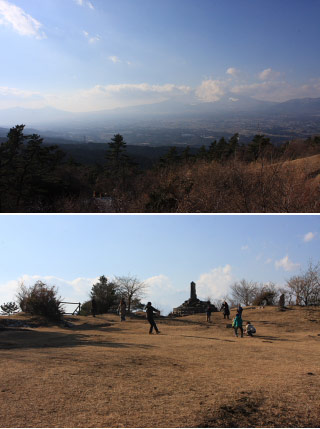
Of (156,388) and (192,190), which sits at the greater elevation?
(192,190)

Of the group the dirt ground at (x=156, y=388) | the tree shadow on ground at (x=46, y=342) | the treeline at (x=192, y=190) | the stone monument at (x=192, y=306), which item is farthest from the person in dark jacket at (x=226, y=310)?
the dirt ground at (x=156, y=388)

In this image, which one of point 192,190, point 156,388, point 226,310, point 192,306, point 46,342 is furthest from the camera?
point 192,306

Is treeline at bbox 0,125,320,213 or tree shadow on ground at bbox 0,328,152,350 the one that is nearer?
tree shadow on ground at bbox 0,328,152,350

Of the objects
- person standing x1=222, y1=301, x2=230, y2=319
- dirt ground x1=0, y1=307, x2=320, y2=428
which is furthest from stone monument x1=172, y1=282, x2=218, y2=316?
dirt ground x1=0, y1=307, x2=320, y2=428

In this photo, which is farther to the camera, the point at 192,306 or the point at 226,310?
the point at 192,306

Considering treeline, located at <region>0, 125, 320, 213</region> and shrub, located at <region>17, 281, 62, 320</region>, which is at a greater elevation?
treeline, located at <region>0, 125, 320, 213</region>

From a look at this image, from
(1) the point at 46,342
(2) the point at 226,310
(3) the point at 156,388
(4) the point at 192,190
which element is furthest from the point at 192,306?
(3) the point at 156,388

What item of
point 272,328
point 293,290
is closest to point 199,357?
point 272,328

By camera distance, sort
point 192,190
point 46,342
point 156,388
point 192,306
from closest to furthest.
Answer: point 156,388
point 46,342
point 192,190
point 192,306

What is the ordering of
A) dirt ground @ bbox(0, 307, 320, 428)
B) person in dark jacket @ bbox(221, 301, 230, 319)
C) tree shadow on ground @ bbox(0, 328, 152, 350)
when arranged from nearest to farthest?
dirt ground @ bbox(0, 307, 320, 428), tree shadow on ground @ bbox(0, 328, 152, 350), person in dark jacket @ bbox(221, 301, 230, 319)

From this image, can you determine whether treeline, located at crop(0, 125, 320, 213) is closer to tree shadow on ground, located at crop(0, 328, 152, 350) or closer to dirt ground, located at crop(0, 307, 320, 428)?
dirt ground, located at crop(0, 307, 320, 428)

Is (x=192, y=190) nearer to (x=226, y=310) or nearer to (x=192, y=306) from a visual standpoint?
(x=226, y=310)

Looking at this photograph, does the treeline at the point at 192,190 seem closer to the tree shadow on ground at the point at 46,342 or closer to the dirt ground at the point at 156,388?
the dirt ground at the point at 156,388
